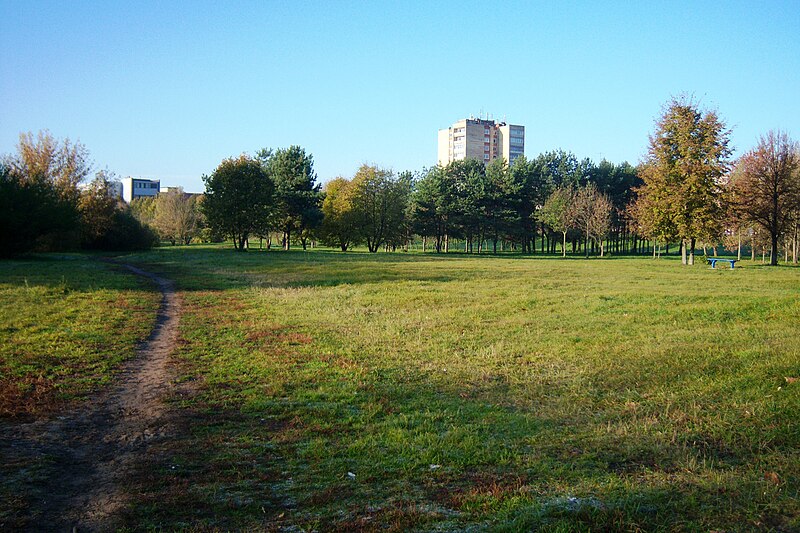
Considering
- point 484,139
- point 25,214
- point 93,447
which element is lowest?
point 93,447

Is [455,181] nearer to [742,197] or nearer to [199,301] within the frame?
[742,197]

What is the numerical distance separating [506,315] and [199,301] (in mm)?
10756

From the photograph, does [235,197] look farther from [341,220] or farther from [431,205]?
[431,205]

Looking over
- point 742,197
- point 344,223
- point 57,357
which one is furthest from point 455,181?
point 57,357

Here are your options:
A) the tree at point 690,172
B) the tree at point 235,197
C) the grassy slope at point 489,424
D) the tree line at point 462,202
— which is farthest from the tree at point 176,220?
the grassy slope at point 489,424

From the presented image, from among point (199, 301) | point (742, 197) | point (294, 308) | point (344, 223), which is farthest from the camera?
point (344, 223)

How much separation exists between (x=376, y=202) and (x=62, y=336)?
209ft

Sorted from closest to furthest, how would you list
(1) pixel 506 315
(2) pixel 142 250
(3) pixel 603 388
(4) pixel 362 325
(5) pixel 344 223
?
(3) pixel 603 388, (4) pixel 362 325, (1) pixel 506 315, (2) pixel 142 250, (5) pixel 344 223

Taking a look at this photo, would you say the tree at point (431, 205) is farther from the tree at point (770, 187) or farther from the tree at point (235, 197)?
the tree at point (770, 187)

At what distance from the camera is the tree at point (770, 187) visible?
47906 mm

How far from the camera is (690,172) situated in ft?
152

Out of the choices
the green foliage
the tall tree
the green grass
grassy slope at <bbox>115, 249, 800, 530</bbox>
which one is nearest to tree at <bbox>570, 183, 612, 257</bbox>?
the tall tree

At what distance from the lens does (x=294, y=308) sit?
17.9 metres

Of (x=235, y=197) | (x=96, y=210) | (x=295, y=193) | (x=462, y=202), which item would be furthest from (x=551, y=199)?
(x=96, y=210)
